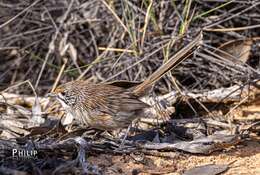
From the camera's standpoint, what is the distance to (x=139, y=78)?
6.63 m

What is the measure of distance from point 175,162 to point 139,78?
211 centimetres

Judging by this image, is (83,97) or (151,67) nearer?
(83,97)

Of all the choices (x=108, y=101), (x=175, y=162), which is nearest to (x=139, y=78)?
(x=108, y=101)

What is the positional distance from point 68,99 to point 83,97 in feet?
0.60

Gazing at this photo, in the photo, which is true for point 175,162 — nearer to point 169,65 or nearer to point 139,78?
point 169,65

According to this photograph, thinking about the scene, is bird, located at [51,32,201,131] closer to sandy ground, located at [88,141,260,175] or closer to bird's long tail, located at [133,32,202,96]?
bird's long tail, located at [133,32,202,96]

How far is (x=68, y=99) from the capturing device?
17.8ft

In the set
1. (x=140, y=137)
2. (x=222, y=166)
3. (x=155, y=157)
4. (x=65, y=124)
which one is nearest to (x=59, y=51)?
(x=65, y=124)

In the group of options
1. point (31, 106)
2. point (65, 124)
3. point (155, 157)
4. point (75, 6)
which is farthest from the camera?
point (75, 6)

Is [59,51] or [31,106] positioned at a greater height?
[59,51]

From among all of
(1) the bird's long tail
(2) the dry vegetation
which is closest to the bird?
(1) the bird's long tail

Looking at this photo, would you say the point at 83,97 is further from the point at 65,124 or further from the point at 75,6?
the point at 75,6

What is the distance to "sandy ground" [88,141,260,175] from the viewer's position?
4.45 metres

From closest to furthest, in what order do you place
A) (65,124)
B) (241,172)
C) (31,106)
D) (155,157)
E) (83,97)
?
(241,172)
(155,157)
(83,97)
(65,124)
(31,106)
